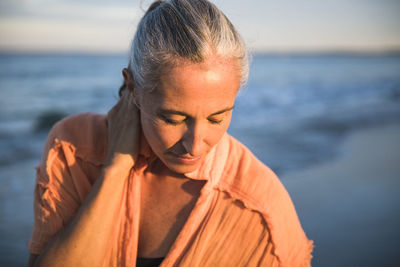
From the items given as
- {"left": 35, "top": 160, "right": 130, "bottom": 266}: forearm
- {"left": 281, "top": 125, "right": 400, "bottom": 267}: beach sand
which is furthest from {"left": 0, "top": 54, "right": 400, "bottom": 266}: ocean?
{"left": 35, "top": 160, "right": 130, "bottom": 266}: forearm

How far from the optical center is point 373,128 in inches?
354

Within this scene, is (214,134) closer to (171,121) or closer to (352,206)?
(171,121)

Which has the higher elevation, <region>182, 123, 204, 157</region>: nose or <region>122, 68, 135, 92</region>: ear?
<region>122, 68, 135, 92</region>: ear

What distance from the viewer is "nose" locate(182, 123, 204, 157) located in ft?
5.14

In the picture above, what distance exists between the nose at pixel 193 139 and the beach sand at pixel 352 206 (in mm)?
2989

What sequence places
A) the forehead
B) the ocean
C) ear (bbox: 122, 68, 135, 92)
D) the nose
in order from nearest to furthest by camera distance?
the forehead
the nose
ear (bbox: 122, 68, 135, 92)
the ocean

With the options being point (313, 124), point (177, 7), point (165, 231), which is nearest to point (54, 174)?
Result: point (165, 231)

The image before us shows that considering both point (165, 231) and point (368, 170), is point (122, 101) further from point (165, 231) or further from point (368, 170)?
point (368, 170)

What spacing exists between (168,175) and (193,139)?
20.6 inches

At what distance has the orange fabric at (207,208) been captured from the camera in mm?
1783

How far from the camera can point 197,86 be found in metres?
1.47

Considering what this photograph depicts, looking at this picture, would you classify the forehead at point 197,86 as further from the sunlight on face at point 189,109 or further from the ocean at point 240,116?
the ocean at point 240,116

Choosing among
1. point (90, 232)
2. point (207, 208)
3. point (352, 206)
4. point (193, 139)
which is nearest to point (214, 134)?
point (193, 139)

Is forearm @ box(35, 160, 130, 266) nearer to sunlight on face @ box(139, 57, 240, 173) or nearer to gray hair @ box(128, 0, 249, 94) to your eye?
sunlight on face @ box(139, 57, 240, 173)
